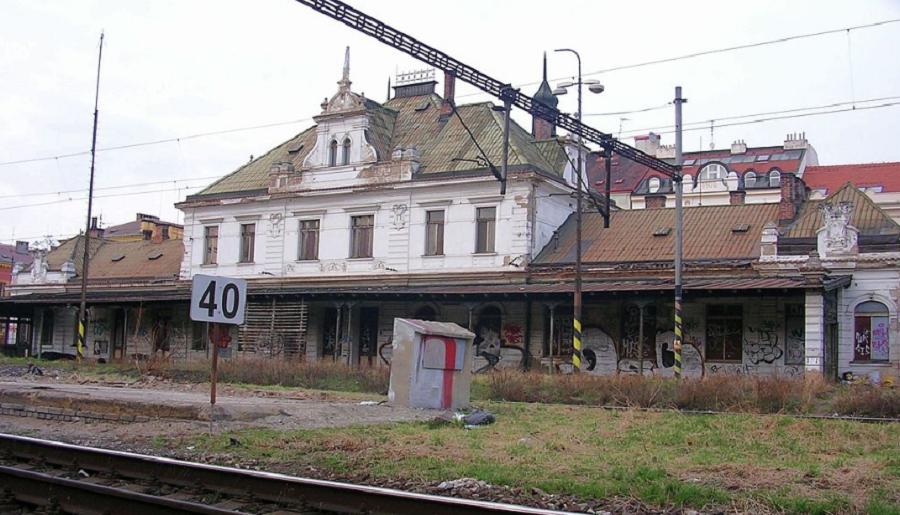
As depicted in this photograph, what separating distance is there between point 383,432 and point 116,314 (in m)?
35.0

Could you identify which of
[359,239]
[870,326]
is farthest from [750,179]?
[870,326]

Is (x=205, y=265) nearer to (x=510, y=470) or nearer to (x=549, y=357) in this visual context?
(x=549, y=357)

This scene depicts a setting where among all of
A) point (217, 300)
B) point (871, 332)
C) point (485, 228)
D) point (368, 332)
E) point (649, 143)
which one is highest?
point (649, 143)

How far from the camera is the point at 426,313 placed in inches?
1412

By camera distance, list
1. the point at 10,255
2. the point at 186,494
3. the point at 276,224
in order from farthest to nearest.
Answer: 1. the point at 10,255
2. the point at 276,224
3. the point at 186,494

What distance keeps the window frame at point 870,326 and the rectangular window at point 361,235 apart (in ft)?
58.9

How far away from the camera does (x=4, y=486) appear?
28.2 feet

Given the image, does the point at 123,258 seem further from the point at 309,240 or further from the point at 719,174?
the point at 719,174

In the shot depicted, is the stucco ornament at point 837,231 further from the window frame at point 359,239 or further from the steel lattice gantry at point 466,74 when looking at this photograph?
the window frame at point 359,239

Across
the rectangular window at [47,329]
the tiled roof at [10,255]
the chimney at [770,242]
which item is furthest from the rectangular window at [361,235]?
the tiled roof at [10,255]

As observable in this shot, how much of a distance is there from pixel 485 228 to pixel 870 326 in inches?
531

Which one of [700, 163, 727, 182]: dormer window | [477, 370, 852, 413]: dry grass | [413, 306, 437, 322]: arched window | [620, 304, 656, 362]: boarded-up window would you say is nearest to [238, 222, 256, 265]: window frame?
[413, 306, 437, 322]: arched window

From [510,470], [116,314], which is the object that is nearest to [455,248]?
[116,314]

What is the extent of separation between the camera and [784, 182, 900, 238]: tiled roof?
29062 millimetres
